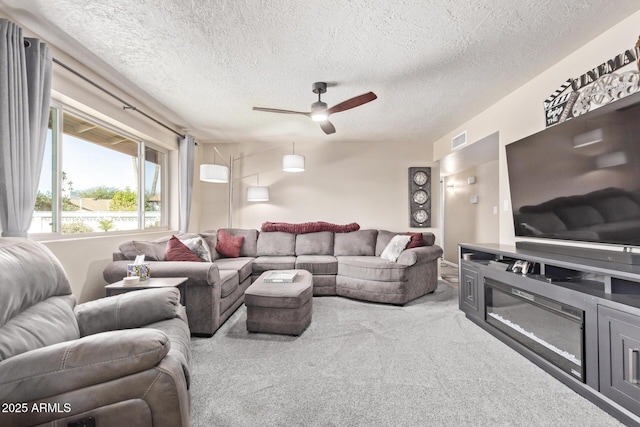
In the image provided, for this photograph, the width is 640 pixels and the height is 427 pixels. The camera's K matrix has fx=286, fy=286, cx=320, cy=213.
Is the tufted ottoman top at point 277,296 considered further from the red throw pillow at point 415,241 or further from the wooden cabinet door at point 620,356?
the wooden cabinet door at point 620,356

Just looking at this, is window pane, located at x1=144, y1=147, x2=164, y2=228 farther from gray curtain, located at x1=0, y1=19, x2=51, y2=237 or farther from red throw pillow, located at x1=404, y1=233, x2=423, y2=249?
red throw pillow, located at x1=404, y1=233, x2=423, y2=249

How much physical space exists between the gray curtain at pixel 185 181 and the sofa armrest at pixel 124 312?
2921 mm

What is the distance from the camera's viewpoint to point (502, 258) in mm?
2793

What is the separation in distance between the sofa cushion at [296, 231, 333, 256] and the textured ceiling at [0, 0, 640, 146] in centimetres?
207

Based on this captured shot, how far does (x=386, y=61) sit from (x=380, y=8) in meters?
0.65

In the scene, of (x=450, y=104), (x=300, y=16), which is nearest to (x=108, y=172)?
(x=300, y=16)

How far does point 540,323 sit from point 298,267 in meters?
2.71

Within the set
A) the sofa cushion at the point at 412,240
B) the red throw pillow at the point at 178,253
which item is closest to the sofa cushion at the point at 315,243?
the sofa cushion at the point at 412,240

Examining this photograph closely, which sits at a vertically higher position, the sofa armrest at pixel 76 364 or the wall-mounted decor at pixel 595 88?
the wall-mounted decor at pixel 595 88

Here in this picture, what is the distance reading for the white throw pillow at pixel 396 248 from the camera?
12.4 ft

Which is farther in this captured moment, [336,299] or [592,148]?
[336,299]

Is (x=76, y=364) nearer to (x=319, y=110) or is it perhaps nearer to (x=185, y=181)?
(x=319, y=110)

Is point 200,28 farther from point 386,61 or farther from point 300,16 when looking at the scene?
point 386,61

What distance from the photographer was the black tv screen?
1.70m
